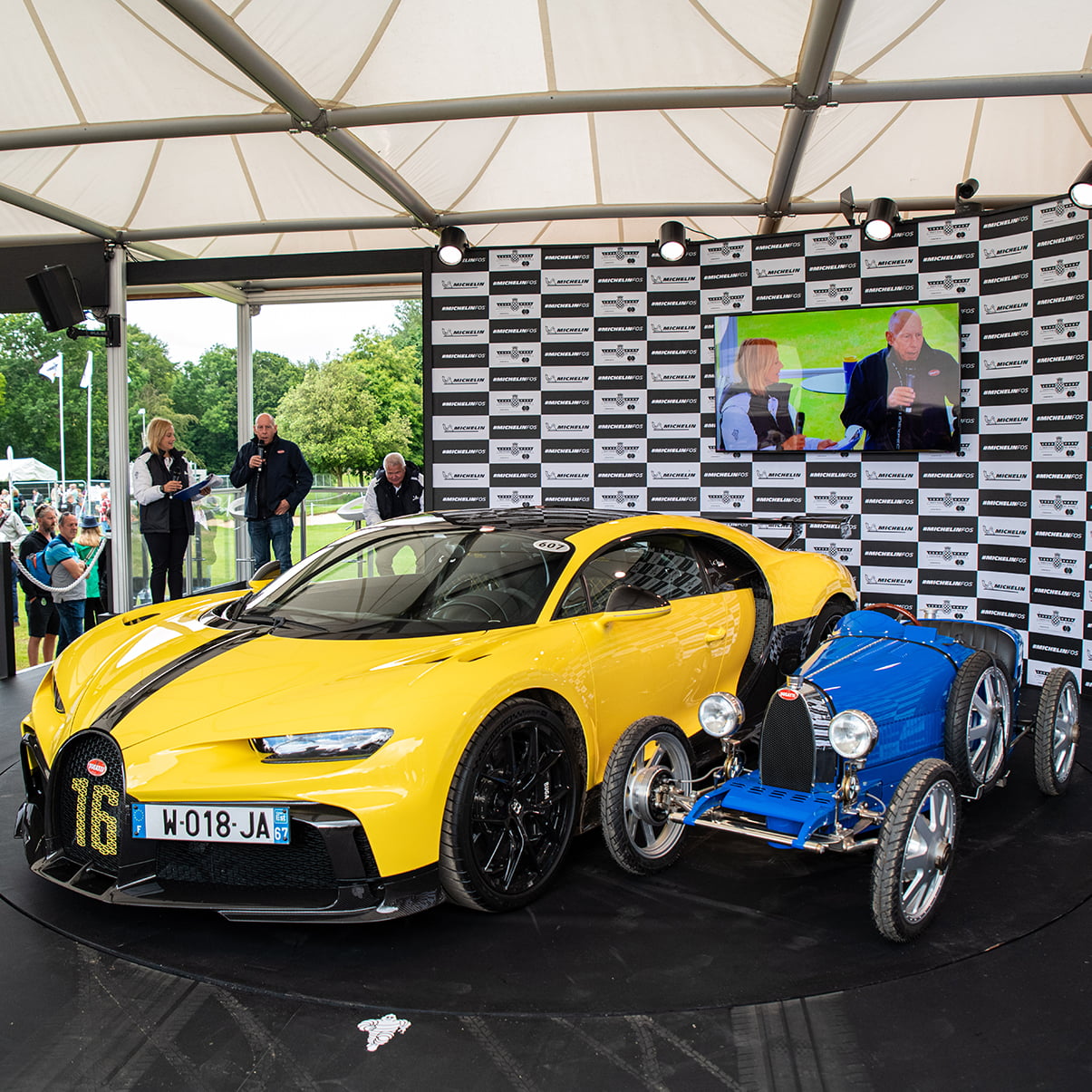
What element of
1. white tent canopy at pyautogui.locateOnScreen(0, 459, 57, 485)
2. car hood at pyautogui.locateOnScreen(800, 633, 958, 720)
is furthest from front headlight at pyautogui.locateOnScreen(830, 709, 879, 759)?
white tent canopy at pyautogui.locateOnScreen(0, 459, 57, 485)

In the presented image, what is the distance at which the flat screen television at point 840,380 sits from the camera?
6.66 meters

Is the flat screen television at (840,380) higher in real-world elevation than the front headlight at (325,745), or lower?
higher

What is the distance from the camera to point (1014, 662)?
12.7ft

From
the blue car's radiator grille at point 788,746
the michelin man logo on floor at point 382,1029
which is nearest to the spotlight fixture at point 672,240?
the blue car's radiator grille at point 788,746

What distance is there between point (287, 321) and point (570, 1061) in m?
38.8

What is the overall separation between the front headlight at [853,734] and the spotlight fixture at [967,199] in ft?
16.0

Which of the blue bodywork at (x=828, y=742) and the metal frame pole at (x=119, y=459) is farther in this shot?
the metal frame pole at (x=119, y=459)

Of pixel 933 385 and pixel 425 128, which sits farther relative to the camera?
pixel 933 385

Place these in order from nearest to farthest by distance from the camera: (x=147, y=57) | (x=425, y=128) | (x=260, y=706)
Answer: (x=260, y=706) → (x=147, y=57) → (x=425, y=128)

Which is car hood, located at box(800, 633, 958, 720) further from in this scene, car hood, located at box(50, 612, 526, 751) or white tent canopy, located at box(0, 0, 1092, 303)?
white tent canopy, located at box(0, 0, 1092, 303)

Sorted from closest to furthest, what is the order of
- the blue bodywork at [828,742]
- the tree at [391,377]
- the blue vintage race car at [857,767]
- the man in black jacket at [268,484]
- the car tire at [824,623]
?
the blue vintage race car at [857,767], the blue bodywork at [828,742], the car tire at [824,623], the man in black jacket at [268,484], the tree at [391,377]

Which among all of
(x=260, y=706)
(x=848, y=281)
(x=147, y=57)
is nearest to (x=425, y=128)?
(x=147, y=57)

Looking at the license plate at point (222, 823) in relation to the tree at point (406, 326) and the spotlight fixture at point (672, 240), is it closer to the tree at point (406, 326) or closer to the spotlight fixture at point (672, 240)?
the spotlight fixture at point (672, 240)

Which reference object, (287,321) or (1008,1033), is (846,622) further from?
(287,321)
